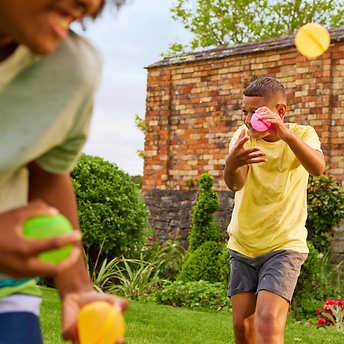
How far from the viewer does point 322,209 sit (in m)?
9.98

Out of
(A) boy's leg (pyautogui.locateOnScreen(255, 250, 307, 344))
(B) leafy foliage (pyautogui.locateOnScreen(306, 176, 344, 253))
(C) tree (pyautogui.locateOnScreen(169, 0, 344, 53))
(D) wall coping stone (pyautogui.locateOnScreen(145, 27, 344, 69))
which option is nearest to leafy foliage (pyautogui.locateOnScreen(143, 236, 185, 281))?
(B) leafy foliage (pyautogui.locateOnScreen(306, 176, 344, 253))

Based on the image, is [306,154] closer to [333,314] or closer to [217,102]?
[333,314]

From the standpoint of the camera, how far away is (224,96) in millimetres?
13578

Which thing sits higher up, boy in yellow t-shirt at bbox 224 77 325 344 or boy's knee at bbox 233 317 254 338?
boy in yellow t-shirt at bbox 224 77 325 344

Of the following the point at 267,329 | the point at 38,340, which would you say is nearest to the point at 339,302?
the point at 267,329

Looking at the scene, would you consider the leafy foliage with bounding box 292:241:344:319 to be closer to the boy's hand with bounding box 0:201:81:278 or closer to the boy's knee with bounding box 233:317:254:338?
the boy's knee with bounding box 233:317:254:338

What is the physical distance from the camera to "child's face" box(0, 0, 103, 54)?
4.03 feet

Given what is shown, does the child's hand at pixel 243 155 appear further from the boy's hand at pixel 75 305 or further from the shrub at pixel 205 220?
the shrub at pixel 205 220

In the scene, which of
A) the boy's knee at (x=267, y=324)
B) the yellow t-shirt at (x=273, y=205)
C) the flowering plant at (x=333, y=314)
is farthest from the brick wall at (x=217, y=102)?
the boy's knee at (x=267, y=324)

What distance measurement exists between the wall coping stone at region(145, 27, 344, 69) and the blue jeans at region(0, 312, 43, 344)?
1096 centimetres

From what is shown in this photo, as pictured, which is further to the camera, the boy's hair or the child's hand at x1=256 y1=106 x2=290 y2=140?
the boy's hair

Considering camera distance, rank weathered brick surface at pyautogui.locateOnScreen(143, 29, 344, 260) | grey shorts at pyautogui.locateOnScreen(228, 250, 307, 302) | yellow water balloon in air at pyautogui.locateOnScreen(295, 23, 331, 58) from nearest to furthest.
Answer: grey shorts at pyautogui.locateOnScreen(228, 250, 307, 302), yellow water balloon in air at pyautogui.locateOnScreen(295, 23, 331, 58), weathered brick surface at pyautogui.locateOnScreen(143, 29, 344, 260)

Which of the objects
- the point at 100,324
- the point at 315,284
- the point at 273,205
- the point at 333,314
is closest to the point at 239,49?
the point at 315,284

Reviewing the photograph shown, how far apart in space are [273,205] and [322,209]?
5.85m
